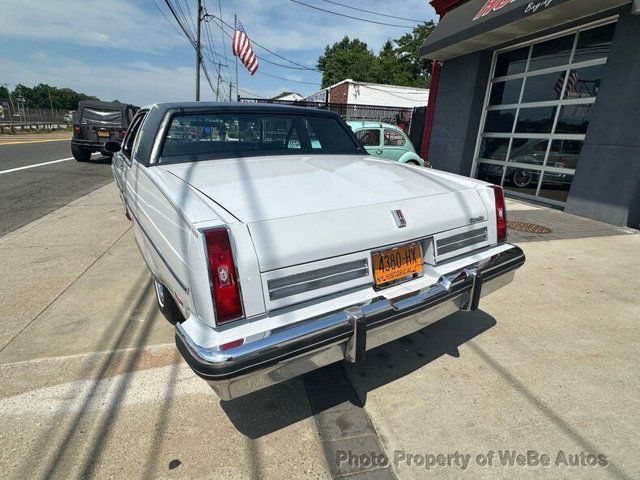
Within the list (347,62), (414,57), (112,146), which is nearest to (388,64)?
(414,57)

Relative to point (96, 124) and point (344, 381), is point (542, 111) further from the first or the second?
point (96, 124)

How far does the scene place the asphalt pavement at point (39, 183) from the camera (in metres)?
5.93

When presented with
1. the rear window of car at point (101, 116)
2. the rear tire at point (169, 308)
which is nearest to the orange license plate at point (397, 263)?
the rear tire at point (169, 308)

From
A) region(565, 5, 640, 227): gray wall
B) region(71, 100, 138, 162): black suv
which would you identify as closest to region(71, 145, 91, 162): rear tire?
region(71, 100, 138, 162): black suv

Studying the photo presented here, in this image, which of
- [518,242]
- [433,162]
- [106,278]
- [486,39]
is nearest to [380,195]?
[106,278]

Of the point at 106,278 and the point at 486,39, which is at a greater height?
the point at 486,39

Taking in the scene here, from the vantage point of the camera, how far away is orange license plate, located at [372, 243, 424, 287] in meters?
1.90

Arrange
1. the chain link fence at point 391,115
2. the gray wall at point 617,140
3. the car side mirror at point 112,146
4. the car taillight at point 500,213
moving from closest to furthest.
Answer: the car taillight at point 500,213 → the car side mirror at point 112,146 → the gray wall at point 617,140 → the chain link fence at point 391,115

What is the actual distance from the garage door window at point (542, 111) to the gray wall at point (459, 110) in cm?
26

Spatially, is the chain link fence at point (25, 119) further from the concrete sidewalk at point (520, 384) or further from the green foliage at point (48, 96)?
the green foliage at point (48, 96)

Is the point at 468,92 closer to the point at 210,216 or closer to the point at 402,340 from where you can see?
the point at 402,340

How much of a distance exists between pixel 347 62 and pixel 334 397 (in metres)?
57.6

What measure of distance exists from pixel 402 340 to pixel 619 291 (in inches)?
97.0

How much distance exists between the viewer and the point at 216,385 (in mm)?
1499
